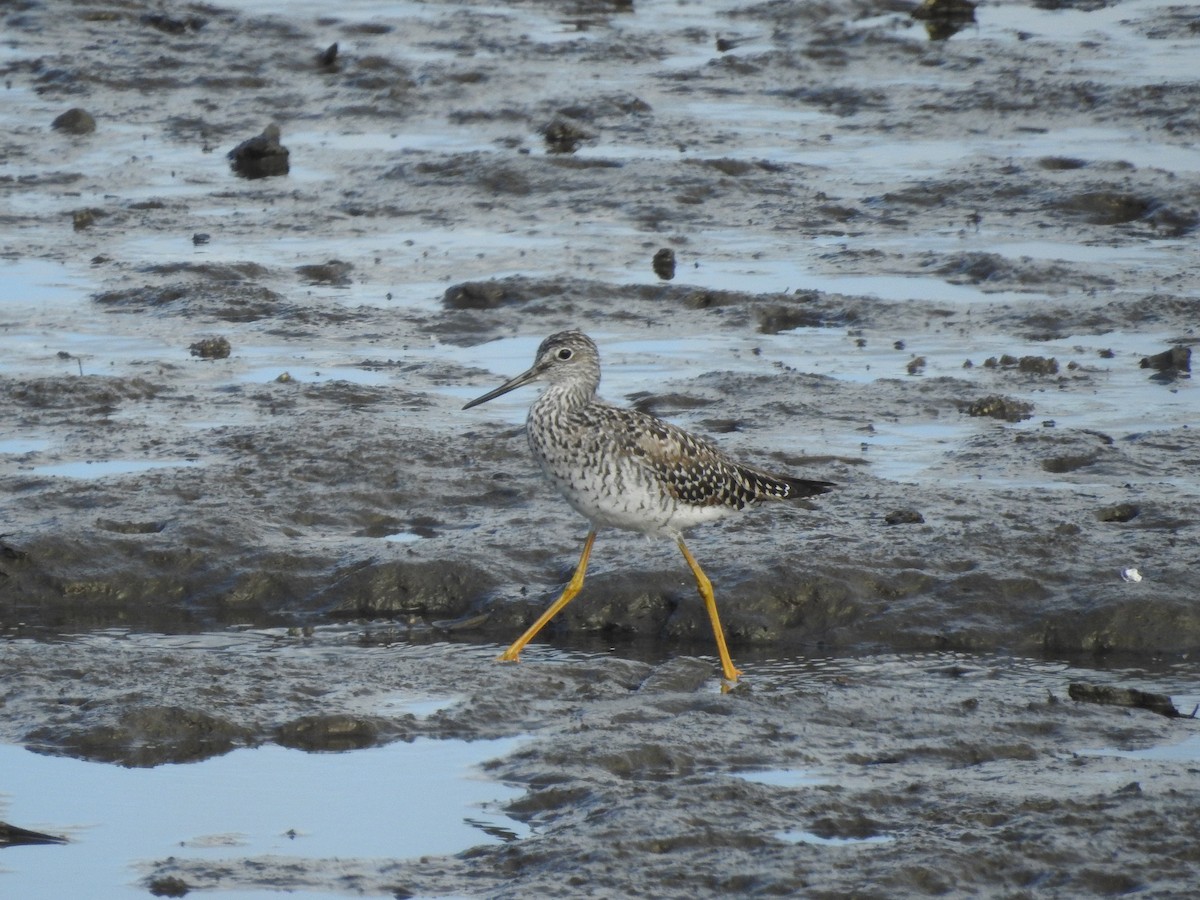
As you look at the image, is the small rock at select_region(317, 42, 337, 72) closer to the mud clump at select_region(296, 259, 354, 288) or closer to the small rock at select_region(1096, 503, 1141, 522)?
the mud clump at select_region(296, 259, 354, 288)

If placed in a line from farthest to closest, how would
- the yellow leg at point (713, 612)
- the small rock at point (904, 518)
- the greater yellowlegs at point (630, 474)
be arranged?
the small rock at point (904, 518) < the greater yellowlegs at point (630, 474) < the yellow leg at point (713, 612)

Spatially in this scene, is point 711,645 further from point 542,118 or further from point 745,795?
point 542,118

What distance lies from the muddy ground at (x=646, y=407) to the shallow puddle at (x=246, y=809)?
146 millimetres

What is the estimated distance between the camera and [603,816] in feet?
20.5

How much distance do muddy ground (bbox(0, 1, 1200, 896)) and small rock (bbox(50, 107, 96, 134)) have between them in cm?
4

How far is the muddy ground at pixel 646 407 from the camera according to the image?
662cm

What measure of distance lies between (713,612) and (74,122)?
992cm

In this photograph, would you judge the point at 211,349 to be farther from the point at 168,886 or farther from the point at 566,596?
the point at 168,886

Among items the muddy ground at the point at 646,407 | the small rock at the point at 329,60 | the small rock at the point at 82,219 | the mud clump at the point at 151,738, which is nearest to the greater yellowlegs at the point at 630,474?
the muddy ground at the point at 646,407

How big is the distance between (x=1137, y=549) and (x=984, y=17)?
13469 millimetres

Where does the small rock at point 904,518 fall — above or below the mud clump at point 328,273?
below

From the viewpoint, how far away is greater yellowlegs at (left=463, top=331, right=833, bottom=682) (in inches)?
319

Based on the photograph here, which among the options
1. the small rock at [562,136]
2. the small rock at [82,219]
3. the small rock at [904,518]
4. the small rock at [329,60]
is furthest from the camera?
the small rock at [329,60]

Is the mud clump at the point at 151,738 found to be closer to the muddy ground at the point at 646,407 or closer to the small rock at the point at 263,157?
the muddy ground at the point at 646,407
